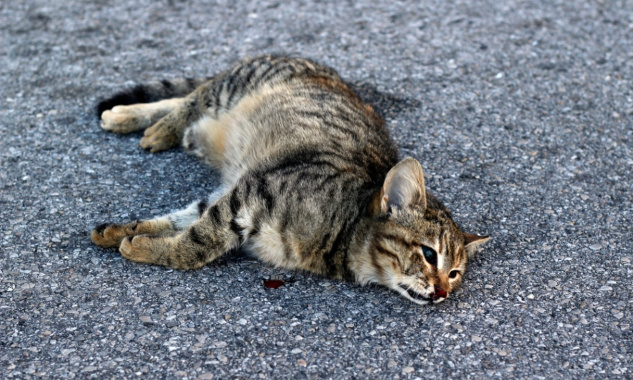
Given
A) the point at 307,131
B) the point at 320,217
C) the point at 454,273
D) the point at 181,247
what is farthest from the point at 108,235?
the point at 454,273

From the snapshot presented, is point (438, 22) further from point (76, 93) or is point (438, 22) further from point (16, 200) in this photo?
point (16, 200)

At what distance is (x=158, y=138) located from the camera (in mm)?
4695

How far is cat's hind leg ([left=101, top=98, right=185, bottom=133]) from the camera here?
481cm

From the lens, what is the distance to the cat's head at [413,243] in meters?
3.47

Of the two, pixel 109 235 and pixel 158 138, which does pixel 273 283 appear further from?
pixel 158 138

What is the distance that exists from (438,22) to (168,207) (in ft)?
11.1

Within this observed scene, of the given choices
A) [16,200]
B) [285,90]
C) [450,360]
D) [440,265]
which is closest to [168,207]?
[16,200]

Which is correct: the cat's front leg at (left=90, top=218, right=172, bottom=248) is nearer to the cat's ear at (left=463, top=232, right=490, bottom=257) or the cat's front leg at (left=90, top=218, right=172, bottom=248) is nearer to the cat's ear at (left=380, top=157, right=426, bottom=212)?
the cat's ear at (left=380, top=157, right=426, bottom=212)

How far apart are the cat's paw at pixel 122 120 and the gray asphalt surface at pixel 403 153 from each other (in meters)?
0.08

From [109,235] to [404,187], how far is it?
149 cm

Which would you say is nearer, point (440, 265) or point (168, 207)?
point (440, 265)

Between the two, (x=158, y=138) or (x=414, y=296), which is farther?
(x=158, y=138)

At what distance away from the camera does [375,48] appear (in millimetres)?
6035

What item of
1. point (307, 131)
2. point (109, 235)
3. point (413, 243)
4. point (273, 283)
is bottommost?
point (273, 283)
